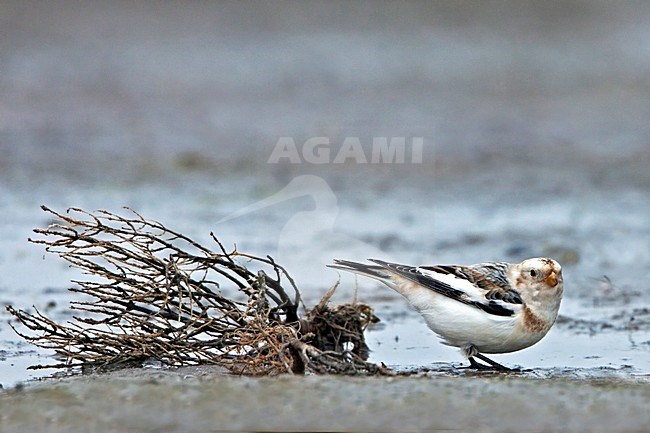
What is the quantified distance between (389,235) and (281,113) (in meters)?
5.19

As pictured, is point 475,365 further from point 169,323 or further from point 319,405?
point 169,323

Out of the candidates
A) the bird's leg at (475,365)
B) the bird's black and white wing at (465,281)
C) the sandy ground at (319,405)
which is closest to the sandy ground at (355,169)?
the sandy ground at (319,405)

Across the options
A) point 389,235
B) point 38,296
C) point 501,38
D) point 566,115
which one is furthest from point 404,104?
point 38,296

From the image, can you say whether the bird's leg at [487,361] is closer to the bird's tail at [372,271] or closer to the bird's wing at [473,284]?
the bird's wing at [473,284]

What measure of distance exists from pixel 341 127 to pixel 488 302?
854 centimetres

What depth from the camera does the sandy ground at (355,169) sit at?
5.43 meters

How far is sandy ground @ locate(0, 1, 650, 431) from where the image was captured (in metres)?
5.43

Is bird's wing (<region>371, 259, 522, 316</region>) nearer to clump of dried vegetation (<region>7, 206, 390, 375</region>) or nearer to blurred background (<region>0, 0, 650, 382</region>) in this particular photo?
clump of dried vegetation (<region>7, 206, 390, 375</region>)

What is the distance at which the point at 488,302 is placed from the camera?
6586mm

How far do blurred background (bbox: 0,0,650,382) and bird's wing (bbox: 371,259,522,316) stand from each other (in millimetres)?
1574

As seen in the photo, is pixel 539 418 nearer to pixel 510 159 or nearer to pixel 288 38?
pixel 510 159

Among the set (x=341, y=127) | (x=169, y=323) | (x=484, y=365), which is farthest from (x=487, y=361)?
(x=341, y=127)

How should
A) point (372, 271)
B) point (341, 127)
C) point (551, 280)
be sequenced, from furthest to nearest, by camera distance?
point (341, 127) → point (372, 271) → point (551, 280)

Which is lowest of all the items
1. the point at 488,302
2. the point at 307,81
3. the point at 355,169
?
the point at 488,302
